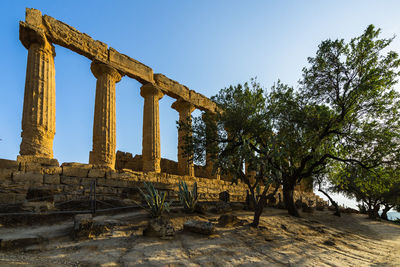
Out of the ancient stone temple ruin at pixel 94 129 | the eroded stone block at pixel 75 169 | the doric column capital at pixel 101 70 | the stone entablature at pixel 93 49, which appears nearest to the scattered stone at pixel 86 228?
the ancient stone temple ruin at pixel 94 129

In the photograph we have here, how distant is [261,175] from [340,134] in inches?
261

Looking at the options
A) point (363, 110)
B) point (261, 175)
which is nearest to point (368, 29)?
point (363, 110)

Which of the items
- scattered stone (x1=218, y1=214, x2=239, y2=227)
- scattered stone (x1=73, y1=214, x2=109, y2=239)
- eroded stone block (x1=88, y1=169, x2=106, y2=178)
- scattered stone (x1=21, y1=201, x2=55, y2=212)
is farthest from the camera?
eroded stone block (x1=88, y1=169, x2=106, y2=178)

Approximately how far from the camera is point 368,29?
12.7 m

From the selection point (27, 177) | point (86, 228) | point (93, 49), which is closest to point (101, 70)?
point (93, 49)

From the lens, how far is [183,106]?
65.7ft

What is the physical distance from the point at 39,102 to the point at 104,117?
323 centimetres

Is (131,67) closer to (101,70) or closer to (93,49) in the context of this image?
(101,70)

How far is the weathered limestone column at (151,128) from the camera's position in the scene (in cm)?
1617

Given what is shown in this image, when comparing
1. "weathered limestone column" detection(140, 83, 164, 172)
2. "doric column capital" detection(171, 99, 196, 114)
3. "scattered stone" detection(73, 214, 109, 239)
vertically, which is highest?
"doric column capital" detection(171, 99, 196, 114)

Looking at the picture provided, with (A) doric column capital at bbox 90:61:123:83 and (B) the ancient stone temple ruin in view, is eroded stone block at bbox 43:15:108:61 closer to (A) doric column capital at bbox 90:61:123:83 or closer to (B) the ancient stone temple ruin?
(B) the ancient stone temple ruin

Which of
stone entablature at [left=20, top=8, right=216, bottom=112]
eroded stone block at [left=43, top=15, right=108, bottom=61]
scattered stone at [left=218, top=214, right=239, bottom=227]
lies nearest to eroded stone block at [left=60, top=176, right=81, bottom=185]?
scattered stone at [left=218, top=214, right=239, bottom=227]

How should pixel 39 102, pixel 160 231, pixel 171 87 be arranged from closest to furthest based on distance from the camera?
1. pixel 160 231
2. pixel 39 102
3. pixel 171 87

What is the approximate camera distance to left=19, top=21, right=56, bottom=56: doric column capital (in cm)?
1188
